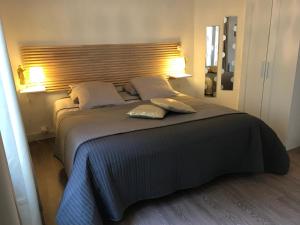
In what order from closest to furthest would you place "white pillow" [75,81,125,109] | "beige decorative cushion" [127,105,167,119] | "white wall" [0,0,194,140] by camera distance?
"beige decorative cushion" [127,105,167,119] → "white pillow" [75,81,125,109] → "white wall" [0,0,194,140]

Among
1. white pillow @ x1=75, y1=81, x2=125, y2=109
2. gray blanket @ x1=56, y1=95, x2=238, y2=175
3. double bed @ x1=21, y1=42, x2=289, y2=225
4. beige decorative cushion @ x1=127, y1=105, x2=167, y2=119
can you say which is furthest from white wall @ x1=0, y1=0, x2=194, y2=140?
beige decorative cushion @ x1=127, y1=105, x2=167, y2=119

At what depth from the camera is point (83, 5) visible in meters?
3.34

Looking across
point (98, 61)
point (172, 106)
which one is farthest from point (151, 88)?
point (172, 106)

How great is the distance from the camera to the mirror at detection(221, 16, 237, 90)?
3.70 meters

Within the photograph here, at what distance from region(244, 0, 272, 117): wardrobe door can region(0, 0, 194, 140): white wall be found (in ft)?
4.49

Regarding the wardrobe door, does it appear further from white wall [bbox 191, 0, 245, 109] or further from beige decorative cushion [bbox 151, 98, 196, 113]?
beige decorative cushion [bbox 151, 98, 196, 113]

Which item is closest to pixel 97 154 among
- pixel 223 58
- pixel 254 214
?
pixel 254 214

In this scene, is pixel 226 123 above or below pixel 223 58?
below

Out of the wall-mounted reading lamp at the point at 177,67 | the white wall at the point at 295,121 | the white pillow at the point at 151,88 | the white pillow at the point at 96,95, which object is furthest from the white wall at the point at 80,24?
the white wall at the point at 295,121

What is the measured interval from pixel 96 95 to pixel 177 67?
1.68 meters

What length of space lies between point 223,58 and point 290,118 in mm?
1481

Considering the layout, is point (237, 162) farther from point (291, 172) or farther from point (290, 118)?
point (290, 118)

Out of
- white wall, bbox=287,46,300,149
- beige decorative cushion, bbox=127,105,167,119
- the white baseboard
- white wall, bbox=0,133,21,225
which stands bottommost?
the white baseboard

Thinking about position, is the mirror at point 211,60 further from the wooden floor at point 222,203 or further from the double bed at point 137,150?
the wooden floor at point 222,203
